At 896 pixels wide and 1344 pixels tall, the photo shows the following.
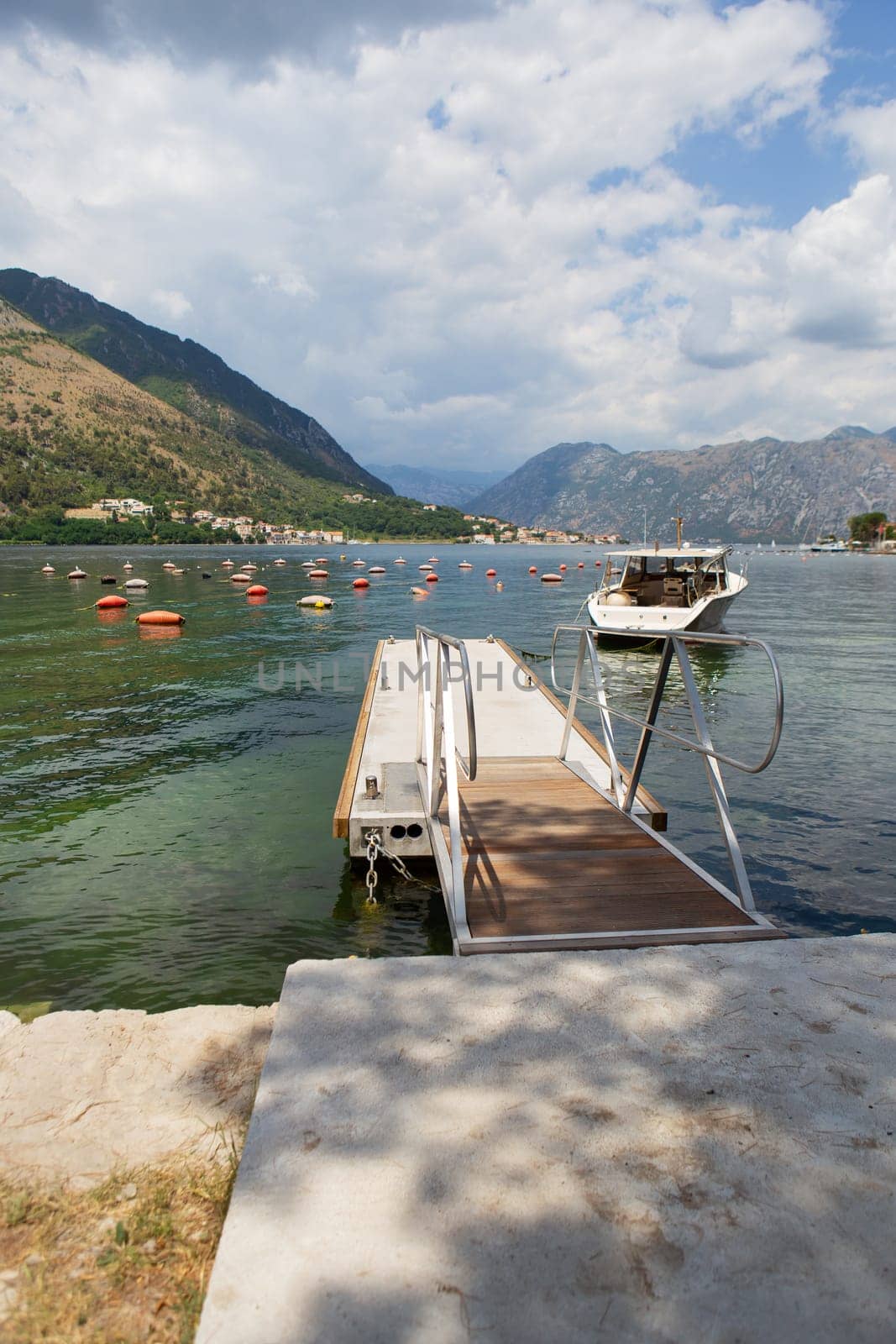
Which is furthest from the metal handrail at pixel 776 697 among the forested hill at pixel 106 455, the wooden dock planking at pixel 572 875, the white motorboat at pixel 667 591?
the forested hill at pixel 106 455

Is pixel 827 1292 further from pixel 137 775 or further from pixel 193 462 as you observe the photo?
pixel 193 462

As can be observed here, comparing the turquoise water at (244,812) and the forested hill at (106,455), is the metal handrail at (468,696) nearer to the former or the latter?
the turquoise water at (244,812)

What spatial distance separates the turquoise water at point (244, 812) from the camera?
235 inches

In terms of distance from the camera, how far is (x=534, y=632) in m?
29.2

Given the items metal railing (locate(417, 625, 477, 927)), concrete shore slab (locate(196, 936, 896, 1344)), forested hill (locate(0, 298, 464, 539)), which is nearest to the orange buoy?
metal railing (locate(417, 625, 477, 927))

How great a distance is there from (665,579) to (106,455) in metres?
149

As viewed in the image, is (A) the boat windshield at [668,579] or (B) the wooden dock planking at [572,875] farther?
(A) the boat windshield at [668,579]

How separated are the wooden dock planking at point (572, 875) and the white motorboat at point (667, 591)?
50.9ft

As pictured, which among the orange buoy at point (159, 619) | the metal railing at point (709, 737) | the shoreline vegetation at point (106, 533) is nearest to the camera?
the metal railing at point (709, 737)

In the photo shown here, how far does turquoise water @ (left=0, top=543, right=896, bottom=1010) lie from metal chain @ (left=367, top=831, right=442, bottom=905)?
0.11 m

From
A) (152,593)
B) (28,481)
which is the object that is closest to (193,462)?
(28,481)

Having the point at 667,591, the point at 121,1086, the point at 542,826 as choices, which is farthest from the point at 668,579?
the point at 121,1086

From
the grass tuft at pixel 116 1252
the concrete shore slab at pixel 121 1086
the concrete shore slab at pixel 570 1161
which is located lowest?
the concrete shore slab at pixel 121 1086

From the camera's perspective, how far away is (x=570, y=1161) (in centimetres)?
220
